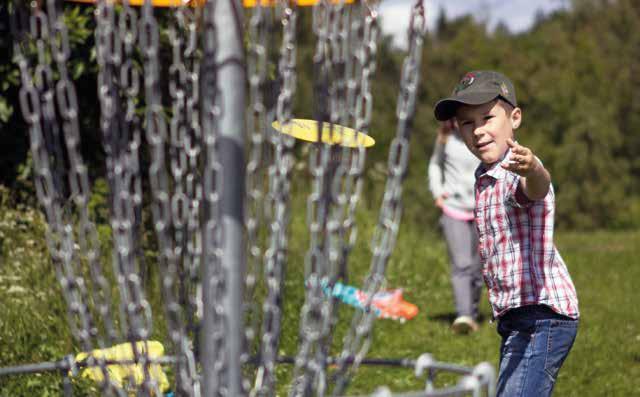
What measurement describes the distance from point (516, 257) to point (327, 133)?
38.0 inches

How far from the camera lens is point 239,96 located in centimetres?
196

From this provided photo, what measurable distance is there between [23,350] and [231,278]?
2.84 meters

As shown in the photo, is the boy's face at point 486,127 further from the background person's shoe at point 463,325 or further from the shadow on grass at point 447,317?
the shadow on grass at point 447,317

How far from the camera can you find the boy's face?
288 cm

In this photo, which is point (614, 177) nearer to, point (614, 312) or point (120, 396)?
point (614, 312)

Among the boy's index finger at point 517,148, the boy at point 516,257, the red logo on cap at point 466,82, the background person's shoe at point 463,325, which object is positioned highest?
the red logo on cap at point 466,82

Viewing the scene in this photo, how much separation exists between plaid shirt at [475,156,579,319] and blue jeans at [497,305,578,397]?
0.04 metres

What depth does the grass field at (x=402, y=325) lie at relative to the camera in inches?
182

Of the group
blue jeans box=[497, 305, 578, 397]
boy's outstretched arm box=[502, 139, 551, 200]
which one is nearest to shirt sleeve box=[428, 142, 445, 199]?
blue jeans box=[497, 305, 578, 397]

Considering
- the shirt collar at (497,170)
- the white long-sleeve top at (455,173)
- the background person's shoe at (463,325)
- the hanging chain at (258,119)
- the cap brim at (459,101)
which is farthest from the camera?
the white long-sleeve top at (455,173)

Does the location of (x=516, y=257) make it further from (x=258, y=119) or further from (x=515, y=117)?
(x=258, y=119)

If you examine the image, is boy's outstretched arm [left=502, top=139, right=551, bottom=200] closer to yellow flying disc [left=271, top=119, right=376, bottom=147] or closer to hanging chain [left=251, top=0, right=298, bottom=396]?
yellow flying disc [left=271, top=119, right=376, bottom=147]

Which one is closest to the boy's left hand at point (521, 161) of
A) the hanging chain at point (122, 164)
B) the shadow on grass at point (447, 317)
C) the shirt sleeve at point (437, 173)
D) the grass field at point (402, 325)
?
the hanging chain at point (122, 164)

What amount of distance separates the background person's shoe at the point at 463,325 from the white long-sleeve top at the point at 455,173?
0.75 metres
